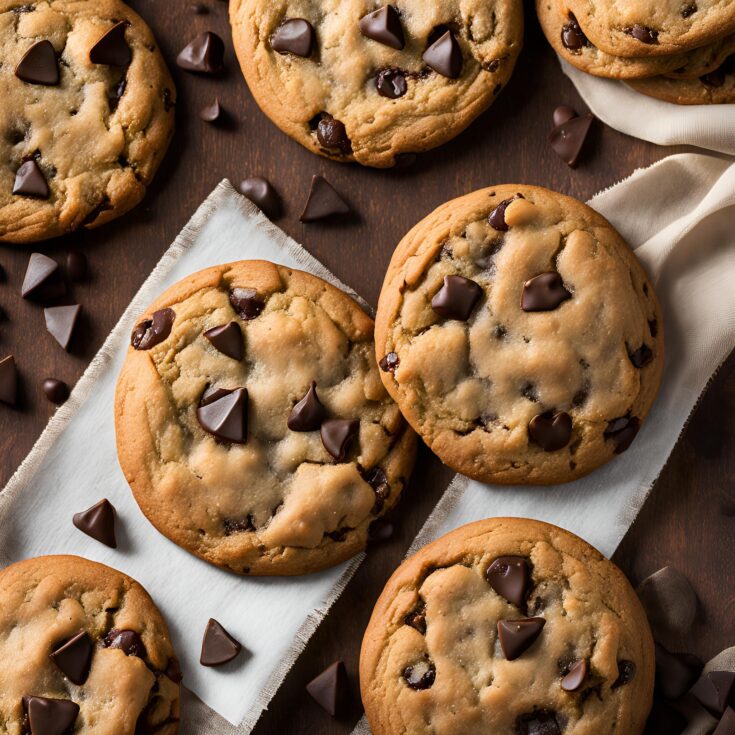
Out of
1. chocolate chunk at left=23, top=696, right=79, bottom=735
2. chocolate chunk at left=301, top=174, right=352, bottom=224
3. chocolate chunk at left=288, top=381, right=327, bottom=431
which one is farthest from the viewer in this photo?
chocolate chunk at left=301, top=174, right=352, bottom=224

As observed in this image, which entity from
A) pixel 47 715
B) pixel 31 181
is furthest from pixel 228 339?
pixel 47 715

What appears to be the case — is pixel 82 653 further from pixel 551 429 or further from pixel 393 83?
pixel 393 83

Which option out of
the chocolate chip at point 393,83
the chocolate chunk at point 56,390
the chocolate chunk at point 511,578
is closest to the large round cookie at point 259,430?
the chocolate chunk at point 56,390

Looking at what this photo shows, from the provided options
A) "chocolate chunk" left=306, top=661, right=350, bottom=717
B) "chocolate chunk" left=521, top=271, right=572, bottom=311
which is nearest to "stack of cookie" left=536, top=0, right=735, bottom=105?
"chocolate chunk" left=521, top=271, right=572, bottom=311

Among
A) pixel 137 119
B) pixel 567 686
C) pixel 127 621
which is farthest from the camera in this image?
pixel 137 119

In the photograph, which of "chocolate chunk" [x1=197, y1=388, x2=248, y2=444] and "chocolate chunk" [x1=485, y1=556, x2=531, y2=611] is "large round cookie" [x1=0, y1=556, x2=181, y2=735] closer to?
"chocolate chunk" [x1=197, y1=388, x2=248, y2=444]

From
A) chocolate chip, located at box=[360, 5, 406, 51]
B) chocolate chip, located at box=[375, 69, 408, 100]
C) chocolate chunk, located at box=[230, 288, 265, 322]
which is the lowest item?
chocolate chunk, located at box=[230, 288, 265, 322]

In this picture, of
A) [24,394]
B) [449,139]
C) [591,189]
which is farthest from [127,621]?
[591,189]

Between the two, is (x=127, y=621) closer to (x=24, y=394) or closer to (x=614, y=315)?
(x=24, y=394)
